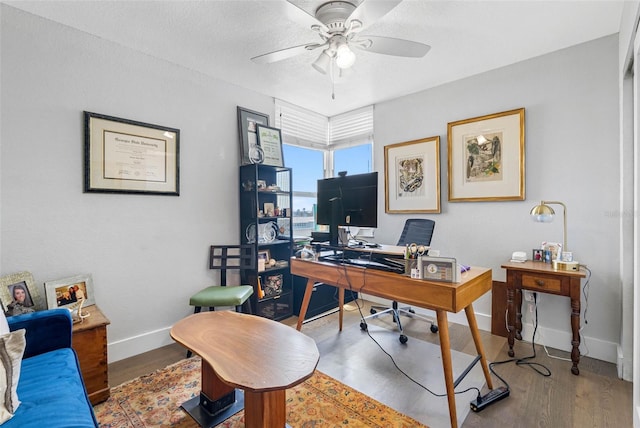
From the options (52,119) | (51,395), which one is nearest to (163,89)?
(52,119)

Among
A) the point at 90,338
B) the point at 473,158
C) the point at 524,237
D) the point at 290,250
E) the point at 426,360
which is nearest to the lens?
the point at 90,338

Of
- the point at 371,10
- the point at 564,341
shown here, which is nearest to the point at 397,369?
the point at 564,341

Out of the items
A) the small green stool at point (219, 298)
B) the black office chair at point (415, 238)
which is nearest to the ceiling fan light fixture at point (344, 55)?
the black office chair at point (415, 238)

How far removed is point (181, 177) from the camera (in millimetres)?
2752

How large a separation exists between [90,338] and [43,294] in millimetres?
563

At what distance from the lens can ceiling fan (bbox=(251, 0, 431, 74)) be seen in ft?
5.34

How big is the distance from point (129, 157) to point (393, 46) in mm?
2211

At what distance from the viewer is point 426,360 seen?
7.63 feet

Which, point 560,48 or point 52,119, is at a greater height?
point 560,48

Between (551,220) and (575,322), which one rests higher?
(551,220)

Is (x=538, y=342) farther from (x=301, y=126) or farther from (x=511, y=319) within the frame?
(x=301, y=126)

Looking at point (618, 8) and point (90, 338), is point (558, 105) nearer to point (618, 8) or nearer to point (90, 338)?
point (618, 8)

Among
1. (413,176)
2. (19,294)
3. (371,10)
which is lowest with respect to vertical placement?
(19,294)

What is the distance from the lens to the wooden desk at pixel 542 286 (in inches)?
83.7
